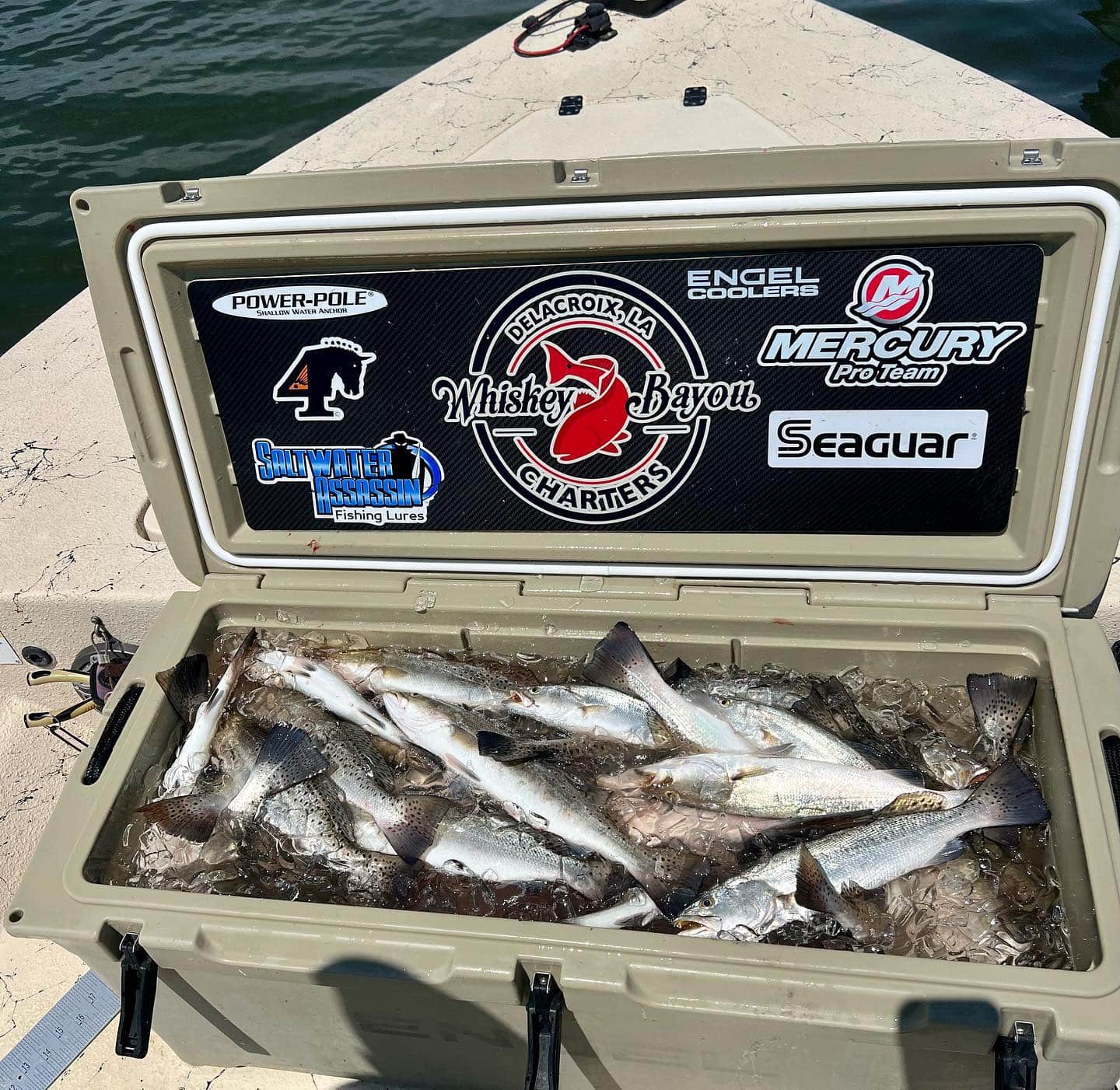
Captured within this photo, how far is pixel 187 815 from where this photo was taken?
6.93 ft

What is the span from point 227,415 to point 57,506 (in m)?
1.40

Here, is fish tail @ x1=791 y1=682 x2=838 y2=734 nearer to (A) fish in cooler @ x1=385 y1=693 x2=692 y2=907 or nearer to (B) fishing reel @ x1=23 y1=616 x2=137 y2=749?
(A) fish in cooler @ x1=385 y1=693 x2=692 y2=907

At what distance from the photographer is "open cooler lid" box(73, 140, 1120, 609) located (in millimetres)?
1848

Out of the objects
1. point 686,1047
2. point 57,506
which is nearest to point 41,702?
point 57,506

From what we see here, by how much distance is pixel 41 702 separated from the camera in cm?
338

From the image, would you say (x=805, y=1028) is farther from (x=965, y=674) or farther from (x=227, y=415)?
(x=227, y=415)

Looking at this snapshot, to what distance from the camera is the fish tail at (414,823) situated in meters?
2.10

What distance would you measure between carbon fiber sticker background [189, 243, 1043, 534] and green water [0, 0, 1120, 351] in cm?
670

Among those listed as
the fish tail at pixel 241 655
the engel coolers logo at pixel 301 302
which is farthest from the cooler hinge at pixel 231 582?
the engel coolers logo at pixel 301 302

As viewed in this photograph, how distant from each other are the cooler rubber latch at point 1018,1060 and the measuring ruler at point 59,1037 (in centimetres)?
219

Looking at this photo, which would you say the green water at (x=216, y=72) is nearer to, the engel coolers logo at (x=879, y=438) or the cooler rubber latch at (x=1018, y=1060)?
the engel coolers logo at (x=879, y=438)

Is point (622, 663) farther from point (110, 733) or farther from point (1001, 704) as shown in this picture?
point (110, 733)

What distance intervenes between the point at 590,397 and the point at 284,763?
1.19 meters

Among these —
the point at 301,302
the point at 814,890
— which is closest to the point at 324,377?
the point at 301,302
